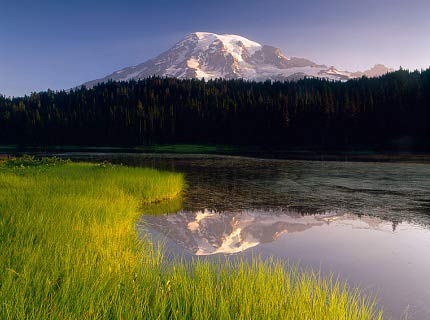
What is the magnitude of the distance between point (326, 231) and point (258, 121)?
113111 millimetres

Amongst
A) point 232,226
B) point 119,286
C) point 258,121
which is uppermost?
point 258,121

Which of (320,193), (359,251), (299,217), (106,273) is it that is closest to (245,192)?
(320,193)

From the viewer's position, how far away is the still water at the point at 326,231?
9164 mm

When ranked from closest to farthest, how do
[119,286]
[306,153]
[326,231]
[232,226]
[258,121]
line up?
[119,286], [326,231], [232,226], [306,153], [258,121]

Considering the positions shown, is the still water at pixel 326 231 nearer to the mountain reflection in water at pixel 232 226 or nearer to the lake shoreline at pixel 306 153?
the mountain reflection in water at pixel 232 226

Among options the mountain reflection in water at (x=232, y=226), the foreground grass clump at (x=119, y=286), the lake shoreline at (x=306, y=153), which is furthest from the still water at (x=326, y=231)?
the lake shoreline at (x=306, y=153)

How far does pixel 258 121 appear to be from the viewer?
126 m

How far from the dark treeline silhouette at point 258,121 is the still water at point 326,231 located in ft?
275

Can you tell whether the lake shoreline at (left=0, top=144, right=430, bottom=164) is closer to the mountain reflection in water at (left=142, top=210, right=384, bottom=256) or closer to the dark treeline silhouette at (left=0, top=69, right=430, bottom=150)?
the dark treeline silhouette at (left=0, top=69, right=430, bottom=150)

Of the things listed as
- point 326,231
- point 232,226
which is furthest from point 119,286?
point 326,231

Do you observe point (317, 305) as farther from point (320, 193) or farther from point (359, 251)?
point (320, 193)

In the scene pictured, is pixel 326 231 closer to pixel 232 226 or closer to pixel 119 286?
pixel 232 226

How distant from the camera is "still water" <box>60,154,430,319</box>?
916 centimetres

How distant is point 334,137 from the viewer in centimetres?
10956
